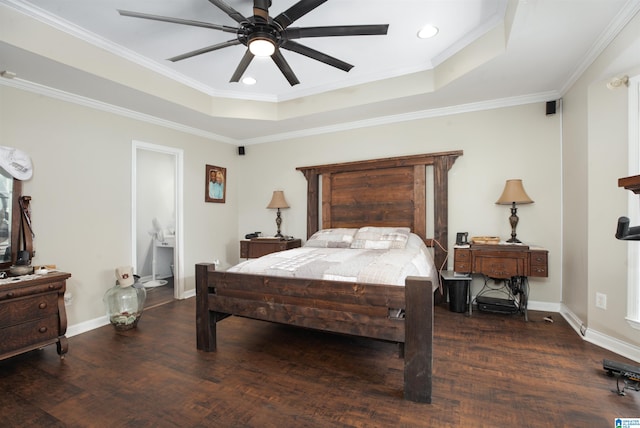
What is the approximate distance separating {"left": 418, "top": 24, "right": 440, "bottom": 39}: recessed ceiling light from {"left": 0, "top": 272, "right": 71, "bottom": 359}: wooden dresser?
12.1 ft

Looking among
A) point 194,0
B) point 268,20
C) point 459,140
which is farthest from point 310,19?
point 459,140

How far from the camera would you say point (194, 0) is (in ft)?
7.06

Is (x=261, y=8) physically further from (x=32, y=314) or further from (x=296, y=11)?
(x=32, y=314)

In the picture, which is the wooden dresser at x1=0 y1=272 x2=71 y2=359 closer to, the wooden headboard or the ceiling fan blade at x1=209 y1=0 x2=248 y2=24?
the ceiling fan blade at x1=209 y1=0 x2=248 y2=24

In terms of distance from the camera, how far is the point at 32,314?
2.28 m

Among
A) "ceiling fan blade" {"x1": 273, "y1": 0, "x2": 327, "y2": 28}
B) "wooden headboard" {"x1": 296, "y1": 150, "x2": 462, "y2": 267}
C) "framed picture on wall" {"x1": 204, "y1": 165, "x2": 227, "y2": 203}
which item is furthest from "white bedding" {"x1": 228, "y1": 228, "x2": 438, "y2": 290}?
"framed picture on wall" {"x1": 204, "y1": 165, "x2": 227, "y2": 203}

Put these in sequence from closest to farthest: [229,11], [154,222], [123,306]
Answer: [229,11]
[123,306]
[154,222]

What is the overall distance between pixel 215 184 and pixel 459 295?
12.5ft

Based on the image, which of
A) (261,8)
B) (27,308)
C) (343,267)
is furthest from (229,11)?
(27,308)

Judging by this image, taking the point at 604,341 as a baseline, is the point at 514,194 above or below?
above

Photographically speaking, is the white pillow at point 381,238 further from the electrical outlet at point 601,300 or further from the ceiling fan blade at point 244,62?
the ceiling fan blade at point 244,62

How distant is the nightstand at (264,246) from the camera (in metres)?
4.27

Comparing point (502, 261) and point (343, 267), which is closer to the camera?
point (343, 267)

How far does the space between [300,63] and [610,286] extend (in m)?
3.47
